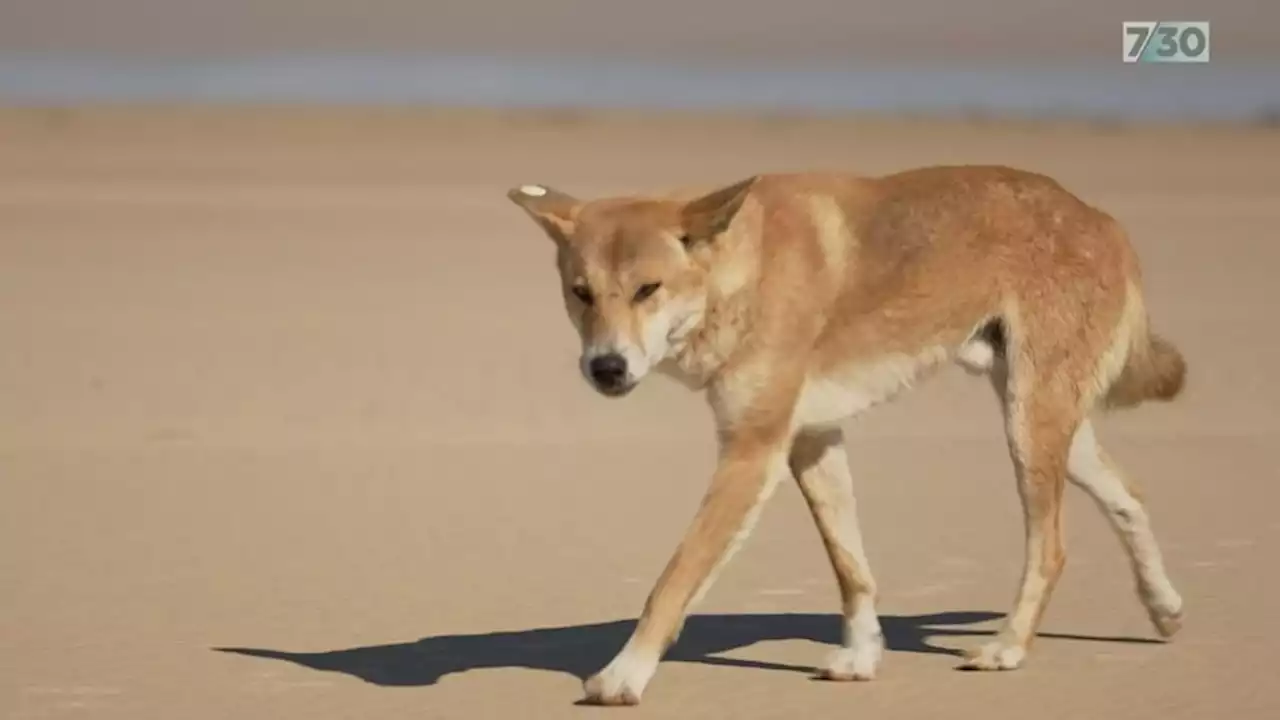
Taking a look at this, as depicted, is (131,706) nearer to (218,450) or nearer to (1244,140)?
(218,450)

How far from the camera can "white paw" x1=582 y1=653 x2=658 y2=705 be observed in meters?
7.94

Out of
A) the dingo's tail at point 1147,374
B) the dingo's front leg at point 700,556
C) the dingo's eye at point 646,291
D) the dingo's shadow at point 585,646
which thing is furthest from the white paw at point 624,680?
the dingo's tail at point 1147,374

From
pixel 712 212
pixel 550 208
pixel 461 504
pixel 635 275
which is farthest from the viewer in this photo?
pixel 461 504

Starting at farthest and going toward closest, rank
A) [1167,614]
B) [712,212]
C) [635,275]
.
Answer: [1167,614] → [712,212] → [635,275]

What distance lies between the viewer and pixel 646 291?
791cm

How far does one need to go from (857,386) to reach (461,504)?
3.14 meters

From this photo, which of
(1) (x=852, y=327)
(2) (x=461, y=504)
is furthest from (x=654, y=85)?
(1) (x=852, y=327)

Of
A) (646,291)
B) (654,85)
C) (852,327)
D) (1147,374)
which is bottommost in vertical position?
(1147,374)

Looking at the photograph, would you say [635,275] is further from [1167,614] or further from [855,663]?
[1167,614]

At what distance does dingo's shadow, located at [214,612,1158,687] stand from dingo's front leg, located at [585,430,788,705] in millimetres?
494

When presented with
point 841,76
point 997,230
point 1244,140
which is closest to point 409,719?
point 997,230

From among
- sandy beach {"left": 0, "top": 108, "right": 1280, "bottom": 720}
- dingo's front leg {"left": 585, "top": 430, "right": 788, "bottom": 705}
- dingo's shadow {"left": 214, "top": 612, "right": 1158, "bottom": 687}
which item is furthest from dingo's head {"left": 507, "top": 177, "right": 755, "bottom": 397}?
dingo's shadow {"left": 214, "top": 612, "right": 1158, "bottom": 687}

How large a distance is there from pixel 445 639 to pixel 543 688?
0.73 metres

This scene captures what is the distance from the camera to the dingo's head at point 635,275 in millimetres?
7781
